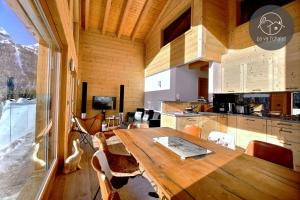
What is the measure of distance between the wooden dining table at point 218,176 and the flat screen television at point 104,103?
20.0 feet

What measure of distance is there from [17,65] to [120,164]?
1367mm

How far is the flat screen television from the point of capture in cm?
720

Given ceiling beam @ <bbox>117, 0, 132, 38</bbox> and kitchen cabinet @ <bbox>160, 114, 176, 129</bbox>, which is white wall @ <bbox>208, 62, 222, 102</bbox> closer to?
kitchen cabinet @ <bbox>160, 114, 176, 129</bbox>

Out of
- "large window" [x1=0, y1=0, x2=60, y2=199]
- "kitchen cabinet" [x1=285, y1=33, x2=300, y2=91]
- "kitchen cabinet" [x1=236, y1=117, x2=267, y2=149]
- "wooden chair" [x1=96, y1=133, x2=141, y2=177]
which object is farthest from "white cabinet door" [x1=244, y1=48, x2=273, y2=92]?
"large window" [x1=0, y1=0, x2=60, y2=199]

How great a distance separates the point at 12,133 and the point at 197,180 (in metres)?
1.36

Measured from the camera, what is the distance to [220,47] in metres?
4.52

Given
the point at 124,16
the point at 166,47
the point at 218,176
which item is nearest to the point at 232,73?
the point at 166,47

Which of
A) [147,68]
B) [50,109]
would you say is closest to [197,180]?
[50,109]

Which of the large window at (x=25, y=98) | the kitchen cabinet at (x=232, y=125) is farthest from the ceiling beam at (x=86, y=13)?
the kitchen cabinet at (x=232, y=125)

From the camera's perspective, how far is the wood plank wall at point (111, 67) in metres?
7.16

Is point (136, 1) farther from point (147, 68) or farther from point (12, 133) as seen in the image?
point (12, 133)

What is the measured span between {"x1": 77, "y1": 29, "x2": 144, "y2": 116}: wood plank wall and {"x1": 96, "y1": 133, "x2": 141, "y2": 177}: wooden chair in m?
5.63

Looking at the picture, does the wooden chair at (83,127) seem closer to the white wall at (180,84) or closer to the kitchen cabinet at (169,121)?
the kitchen cabinet at (169,121)

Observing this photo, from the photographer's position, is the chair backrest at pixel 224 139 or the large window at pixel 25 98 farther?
the chair backrest at pixel 224 139
